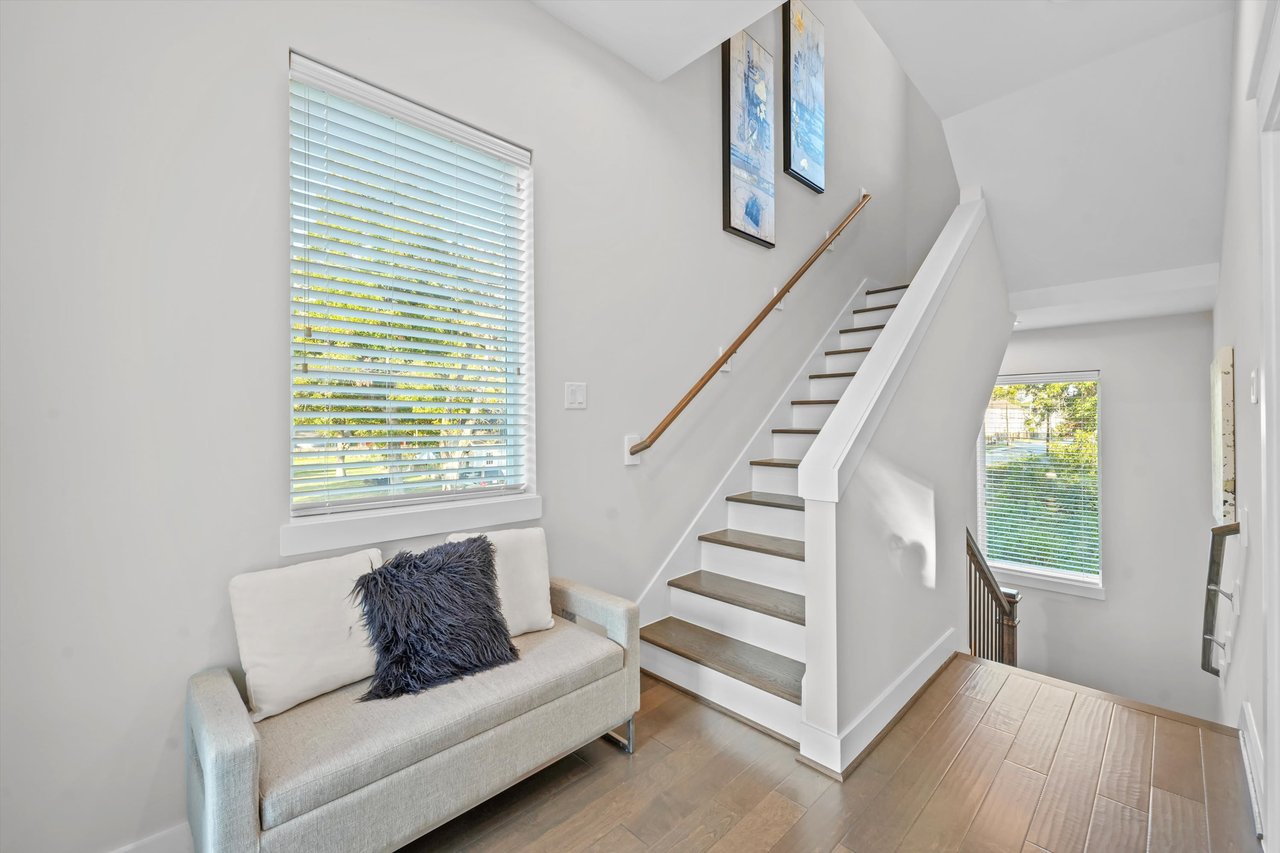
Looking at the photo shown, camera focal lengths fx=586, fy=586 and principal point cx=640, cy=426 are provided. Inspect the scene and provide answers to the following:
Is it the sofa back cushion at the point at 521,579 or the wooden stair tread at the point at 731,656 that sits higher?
the sofa back cushion at the point at 521,579

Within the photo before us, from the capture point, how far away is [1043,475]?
470cm

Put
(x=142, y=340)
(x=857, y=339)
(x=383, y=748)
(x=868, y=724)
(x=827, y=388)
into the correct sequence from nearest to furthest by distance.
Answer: (x=383, y=748)
(x=142, y=340)
(x=868, y=724)
(x=827, y=388)
(x=857, y=339)

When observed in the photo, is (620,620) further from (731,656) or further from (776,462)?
(776,462)

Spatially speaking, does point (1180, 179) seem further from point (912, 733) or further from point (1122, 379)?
point (912, 733)

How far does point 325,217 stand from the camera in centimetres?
188

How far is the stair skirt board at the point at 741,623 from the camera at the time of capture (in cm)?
239

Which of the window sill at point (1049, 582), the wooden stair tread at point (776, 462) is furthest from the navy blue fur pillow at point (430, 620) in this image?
the window sill at point (1049, 582)

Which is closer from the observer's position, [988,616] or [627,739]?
[627,739]

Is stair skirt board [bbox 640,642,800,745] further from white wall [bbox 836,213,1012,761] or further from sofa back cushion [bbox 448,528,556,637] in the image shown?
sofa back cushion [bbox 448,528,556,637]

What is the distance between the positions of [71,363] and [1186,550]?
5821 millimetres

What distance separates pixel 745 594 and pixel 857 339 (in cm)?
229

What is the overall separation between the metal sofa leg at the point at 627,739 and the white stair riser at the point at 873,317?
3.28 m

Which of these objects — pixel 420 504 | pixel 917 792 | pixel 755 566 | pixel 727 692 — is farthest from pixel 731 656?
pixel 420 504

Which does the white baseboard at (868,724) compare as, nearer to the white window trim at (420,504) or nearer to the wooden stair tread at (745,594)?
the wooden stair tread at (745,594)
